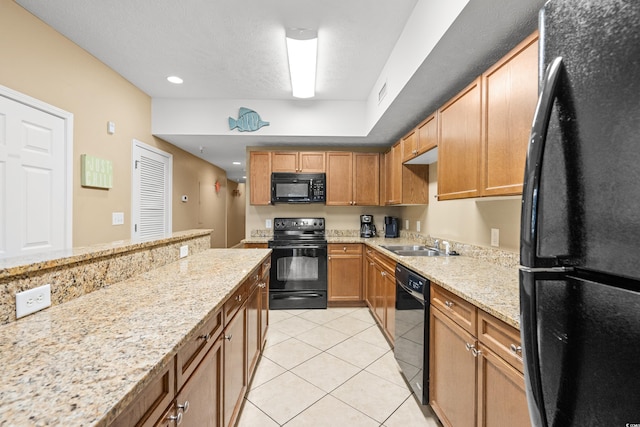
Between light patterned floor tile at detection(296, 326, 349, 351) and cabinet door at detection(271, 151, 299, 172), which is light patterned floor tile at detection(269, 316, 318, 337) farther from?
cabinet door at detection(271, 151, 299, 172)

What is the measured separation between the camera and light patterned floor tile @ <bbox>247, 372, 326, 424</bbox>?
171 centimetres

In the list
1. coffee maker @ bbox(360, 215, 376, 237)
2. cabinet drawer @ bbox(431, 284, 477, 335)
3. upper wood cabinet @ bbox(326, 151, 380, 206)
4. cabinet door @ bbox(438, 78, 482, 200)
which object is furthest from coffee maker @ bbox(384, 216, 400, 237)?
cabinet drawer @ bbox(431, 284, 477, 335)

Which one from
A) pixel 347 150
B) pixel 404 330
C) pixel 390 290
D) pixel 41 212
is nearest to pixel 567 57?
pixel 404 330

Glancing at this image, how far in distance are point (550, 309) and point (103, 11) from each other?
9.83 feet

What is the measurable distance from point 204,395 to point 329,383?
1.21 m

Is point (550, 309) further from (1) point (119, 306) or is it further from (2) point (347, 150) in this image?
(2) point (347, 150)

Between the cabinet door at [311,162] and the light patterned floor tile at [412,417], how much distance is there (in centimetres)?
289

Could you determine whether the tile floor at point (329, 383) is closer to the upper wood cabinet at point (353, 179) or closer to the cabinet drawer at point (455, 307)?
the cabinet drawer at point (455, 307)

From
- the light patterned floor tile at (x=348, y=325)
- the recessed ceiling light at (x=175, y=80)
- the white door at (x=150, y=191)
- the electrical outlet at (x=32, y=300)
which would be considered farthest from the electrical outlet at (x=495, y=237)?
the recessed ceiling light at (x=175, y=80)

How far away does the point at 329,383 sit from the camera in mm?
1990

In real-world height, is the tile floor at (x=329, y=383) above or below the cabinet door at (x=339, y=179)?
below

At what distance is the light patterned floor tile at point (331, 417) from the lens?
1613 millimetres

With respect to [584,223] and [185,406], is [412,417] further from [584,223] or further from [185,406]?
[584,223]

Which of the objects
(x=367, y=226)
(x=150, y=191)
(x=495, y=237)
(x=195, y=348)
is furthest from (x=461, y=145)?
(x=150, y=191)
